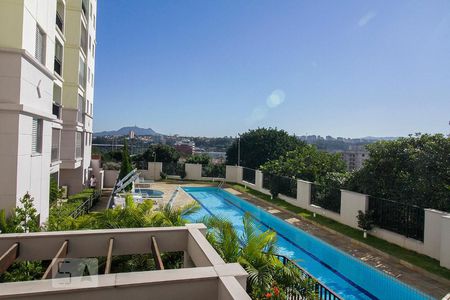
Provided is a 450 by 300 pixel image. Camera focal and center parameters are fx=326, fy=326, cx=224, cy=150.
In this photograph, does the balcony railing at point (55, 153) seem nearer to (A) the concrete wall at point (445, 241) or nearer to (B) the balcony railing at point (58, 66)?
(B) the balcony railing at point (58, 66)

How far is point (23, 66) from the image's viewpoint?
873 cm

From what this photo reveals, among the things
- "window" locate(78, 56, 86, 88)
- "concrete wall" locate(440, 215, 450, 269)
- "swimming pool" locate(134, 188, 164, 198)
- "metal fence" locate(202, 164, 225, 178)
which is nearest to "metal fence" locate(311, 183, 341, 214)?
"concrete wall" locate(440, 215, 450, 269)

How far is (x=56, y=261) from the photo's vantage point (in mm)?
4125

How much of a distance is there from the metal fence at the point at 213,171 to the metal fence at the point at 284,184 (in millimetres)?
9493

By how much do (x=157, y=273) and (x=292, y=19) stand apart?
56.1 ft

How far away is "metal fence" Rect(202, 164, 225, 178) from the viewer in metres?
32.6

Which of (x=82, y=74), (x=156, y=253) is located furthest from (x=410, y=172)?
(x=82, y=74)

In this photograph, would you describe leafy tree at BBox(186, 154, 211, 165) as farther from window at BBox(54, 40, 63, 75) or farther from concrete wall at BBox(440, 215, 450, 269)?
concrete wall at BBox(440, 215, 450, 269)

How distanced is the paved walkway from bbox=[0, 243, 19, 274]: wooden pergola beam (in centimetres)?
907

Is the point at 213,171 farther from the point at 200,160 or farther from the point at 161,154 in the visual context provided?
the point at 161,154

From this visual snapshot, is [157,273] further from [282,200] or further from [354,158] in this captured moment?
[354,158]

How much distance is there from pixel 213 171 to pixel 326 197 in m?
17.6

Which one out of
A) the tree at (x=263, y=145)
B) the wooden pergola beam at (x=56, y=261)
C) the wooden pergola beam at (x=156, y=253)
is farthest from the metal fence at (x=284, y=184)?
the tree at (x=263, y=145)

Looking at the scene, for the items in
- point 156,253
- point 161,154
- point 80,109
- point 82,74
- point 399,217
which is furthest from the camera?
point 161,154
